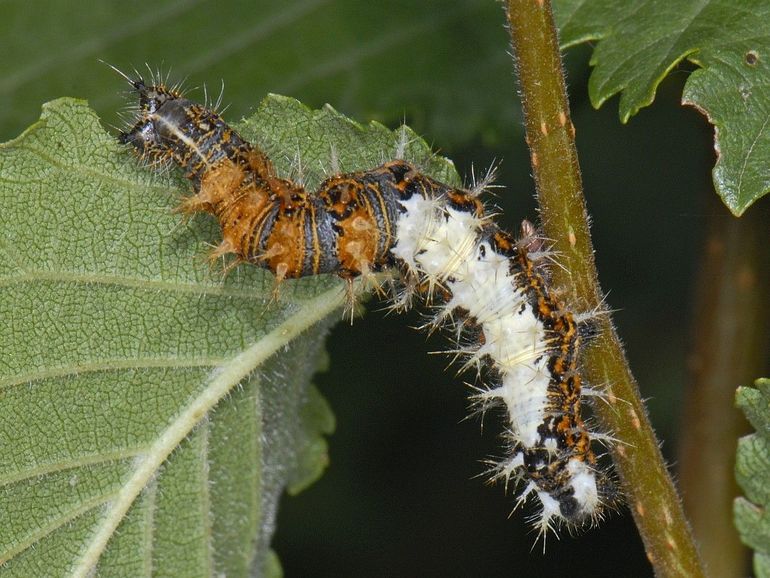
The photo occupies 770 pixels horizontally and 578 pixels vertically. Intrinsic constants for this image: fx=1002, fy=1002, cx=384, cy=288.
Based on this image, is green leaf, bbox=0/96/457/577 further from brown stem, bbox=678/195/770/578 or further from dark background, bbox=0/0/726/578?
brown stem, bbox=678/195/770/578

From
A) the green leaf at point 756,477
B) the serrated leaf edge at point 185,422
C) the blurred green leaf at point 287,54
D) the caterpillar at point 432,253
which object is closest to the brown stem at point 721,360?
the caterpillar at point 432,253

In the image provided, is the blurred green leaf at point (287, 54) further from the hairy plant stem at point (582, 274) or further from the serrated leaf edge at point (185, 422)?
the hairy plant stem at point (582, 274)

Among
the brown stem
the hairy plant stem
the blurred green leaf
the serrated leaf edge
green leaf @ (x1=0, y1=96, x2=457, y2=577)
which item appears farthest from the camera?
the blurred green leaf

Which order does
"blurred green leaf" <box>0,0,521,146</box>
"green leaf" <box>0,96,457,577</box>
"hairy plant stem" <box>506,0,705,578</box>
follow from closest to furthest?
"hairy plant stem" <box>506,0,705,578</box>
"green leaf" <box>0,96,457,577</box>
"blurred green leaf" <box>0,0,521,146</box>

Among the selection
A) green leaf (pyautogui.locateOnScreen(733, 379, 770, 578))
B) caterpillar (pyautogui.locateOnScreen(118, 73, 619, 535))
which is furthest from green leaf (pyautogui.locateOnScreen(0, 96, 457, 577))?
green leaf (pyautogui.locateOnScreen(733, 379, 770, 578))

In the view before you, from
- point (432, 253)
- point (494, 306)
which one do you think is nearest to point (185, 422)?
point (432, 253)

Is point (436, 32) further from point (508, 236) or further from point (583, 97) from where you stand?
point (508, 236)

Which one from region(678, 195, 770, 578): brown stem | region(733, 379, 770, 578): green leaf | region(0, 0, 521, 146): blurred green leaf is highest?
region(0, 0, 521, 146): blurred green leaf

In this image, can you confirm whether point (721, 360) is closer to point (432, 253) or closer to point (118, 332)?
point (432, 253)
